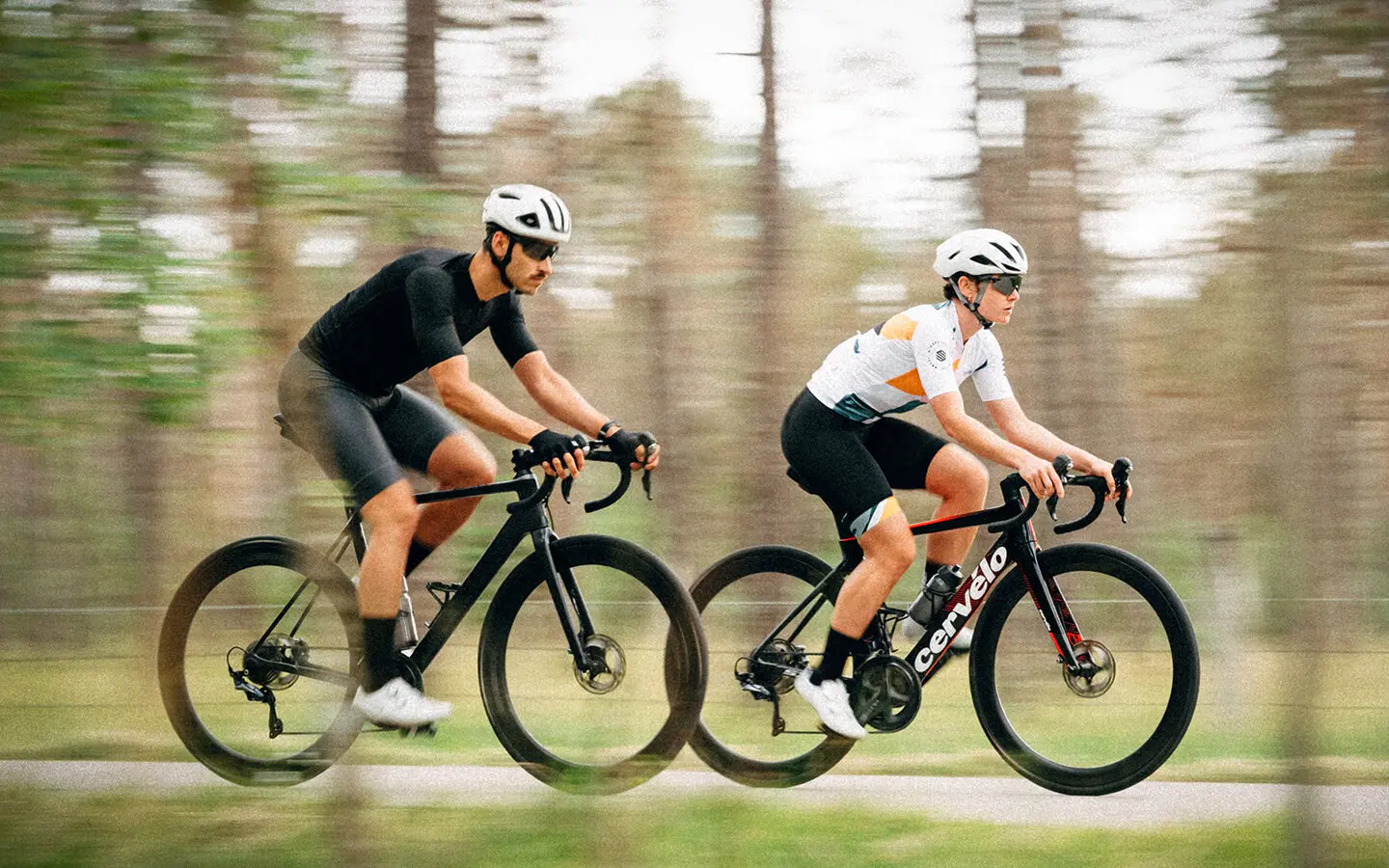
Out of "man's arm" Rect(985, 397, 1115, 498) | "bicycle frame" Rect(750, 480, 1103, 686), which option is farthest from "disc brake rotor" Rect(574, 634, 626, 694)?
"man's arm" Rect(985, 397, 1115, 498)

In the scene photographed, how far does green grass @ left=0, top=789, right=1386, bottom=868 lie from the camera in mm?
3465

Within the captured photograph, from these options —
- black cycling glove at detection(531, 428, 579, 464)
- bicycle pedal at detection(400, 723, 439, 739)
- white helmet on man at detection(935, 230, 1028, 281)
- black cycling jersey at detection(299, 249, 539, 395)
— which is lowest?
bicycle pedal at detection(400, 723, 439, 739)

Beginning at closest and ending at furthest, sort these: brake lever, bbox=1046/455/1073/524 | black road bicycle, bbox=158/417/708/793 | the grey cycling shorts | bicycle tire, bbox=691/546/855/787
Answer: the grey cycling shorts < black road bicycle, bbox=158/417/708/793 < brake lever, bbox=1046/455/1073/524 < bicycle tire, bbox=691/546/855/787

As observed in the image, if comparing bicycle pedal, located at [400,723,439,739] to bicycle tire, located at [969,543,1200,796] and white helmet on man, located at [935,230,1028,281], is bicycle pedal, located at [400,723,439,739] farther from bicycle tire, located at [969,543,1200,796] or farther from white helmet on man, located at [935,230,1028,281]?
white helmet on man, located at [935,230,1028,281]

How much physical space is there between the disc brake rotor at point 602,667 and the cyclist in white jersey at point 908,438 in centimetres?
74

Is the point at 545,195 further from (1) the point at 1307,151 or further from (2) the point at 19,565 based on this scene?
(2) the point at 19,565

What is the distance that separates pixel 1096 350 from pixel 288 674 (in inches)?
174

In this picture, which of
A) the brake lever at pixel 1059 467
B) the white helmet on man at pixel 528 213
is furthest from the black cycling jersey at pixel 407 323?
the brake lever at pixel 1059 467

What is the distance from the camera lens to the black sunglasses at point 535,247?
3787 millimetres

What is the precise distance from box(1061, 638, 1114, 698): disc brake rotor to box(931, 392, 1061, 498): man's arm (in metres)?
0.51

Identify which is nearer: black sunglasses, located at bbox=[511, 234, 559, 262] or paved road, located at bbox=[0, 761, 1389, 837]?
black sunglasses, located at bbox=[511, 234, 559, 262]

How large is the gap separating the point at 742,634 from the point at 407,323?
1715mm

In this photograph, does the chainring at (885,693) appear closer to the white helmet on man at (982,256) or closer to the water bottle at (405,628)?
the white helmet on man at (982,256)

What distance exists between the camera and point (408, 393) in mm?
4309
